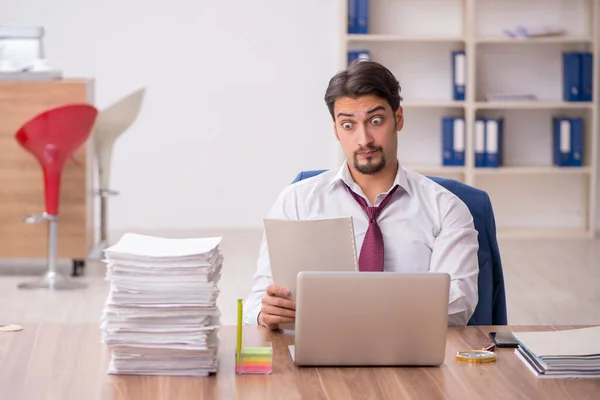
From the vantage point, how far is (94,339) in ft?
7.32

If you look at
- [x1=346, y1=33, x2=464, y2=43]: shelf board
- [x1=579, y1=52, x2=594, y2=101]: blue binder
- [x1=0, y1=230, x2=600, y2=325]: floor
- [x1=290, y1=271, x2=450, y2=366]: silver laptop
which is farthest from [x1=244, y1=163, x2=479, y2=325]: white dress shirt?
[x1=579, y1=52, x2=594, y2=101]: blue binder

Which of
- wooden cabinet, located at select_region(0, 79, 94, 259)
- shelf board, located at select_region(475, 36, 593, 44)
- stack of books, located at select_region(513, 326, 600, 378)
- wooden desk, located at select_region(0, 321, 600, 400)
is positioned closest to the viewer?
wooden desk, located at select_region(0, 321, 600, 400)

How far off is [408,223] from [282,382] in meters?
0.89

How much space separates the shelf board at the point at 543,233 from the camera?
23.7 feet

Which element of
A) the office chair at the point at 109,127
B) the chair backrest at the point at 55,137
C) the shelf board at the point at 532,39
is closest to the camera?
the chair backrest at the point at 55,137

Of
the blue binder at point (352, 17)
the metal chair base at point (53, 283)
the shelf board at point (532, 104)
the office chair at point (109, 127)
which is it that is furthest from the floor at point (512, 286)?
the blue binder at point (352, 17)

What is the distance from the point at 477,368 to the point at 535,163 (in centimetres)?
556

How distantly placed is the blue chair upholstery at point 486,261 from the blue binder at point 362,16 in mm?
4350

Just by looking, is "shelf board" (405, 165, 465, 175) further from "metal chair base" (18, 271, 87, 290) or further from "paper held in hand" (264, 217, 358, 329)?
"paper held in hand" (264, 217, 358, 329)

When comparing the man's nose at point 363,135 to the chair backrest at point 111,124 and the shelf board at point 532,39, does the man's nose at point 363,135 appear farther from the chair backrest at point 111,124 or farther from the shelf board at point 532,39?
the shelf board at point 532,39

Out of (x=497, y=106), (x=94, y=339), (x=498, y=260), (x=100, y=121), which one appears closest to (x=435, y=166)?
(x=497, y=106)

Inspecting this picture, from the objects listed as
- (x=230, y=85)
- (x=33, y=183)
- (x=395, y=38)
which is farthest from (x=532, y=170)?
(x=33, y=183)

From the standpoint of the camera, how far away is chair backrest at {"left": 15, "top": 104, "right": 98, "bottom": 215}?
206 inches

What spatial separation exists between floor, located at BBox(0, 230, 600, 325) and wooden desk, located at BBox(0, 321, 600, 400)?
2.65 m
